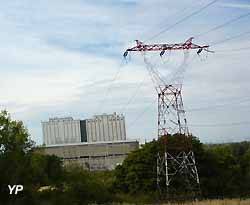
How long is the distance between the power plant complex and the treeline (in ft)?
141

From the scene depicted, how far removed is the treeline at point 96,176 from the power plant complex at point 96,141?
4311 cm

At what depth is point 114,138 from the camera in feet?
332

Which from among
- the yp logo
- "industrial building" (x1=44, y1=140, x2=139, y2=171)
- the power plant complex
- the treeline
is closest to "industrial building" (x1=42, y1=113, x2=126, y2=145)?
the power plant complex

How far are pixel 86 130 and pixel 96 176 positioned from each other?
58.7m

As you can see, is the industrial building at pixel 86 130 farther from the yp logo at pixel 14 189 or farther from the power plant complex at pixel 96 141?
the yp logo at pixel 14 189

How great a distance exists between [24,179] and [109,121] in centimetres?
7018

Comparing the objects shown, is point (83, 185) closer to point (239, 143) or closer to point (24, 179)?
point (24, 179)

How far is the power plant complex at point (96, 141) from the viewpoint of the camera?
99250 millimetres

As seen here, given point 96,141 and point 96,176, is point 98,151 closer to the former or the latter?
point 96,141

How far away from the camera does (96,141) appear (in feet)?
327

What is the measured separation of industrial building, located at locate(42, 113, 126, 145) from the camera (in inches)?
3949

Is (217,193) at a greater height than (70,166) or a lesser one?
lesser

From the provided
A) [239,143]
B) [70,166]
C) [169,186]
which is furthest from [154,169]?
[239,143]

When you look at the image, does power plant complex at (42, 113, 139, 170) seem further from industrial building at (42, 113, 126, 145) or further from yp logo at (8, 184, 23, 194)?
yp logo at (8, 184, 23, 194)
